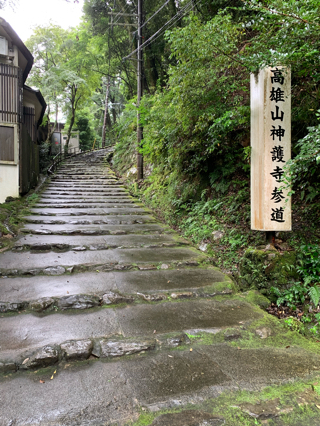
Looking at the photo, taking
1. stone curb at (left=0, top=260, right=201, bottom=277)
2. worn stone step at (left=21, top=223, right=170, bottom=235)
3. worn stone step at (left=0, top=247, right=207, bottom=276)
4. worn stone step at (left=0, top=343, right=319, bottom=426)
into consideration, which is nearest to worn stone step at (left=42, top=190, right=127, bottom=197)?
worn stone step at (left=21, top=223, right=170, bottom=235)

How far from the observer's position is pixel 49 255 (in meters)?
5.50

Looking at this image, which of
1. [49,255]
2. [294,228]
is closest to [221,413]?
[294,228]

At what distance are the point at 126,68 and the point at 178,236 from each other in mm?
19254

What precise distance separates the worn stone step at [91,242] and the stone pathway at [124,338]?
0.05 meters

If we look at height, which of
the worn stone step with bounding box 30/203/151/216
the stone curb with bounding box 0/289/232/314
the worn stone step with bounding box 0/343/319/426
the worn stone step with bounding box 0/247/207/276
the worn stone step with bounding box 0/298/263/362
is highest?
the worn stone step with bounding box 30/203/151/216

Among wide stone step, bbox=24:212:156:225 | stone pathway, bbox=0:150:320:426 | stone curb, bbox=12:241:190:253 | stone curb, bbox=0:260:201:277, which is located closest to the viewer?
stone pathway, bbox=0:150:320:426

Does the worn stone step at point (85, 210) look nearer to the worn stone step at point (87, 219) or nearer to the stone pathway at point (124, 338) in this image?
the worn stone step at point (87, 219)

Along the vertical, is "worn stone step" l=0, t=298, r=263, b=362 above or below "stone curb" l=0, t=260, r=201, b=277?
below

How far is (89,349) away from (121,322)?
63 centimetres

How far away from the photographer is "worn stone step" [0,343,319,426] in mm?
2150

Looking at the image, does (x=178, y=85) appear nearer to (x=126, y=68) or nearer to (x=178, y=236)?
(x=178, y=236)

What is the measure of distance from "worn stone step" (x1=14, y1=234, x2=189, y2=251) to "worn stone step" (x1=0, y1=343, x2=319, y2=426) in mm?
3541

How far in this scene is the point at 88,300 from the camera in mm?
3863

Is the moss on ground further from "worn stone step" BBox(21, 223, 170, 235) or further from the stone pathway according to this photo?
"worn stone step" BBox(21, 223, 170, 235)
